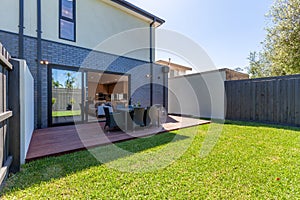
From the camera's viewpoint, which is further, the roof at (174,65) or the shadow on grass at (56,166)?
the roof at (174,65)

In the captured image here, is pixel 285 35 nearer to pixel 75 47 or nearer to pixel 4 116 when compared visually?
pixel 75 47

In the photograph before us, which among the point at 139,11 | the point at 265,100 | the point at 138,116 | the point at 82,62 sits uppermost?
the point at 139,11

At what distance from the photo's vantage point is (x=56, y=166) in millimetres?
2998

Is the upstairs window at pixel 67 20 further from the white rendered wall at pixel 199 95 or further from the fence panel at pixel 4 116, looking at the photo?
the white rendered wall at pixel 199 95

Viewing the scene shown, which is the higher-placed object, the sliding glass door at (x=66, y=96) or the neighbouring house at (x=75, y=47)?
the neighbouring house at (x=75, y=47)

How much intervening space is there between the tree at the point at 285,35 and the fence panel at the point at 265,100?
3.18 m

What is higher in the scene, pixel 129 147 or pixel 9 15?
pixel 9 15

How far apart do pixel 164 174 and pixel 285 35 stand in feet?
34.9

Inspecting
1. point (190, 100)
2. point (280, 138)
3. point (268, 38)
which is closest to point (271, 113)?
point (280, 138)

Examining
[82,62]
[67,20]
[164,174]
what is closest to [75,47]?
[82,62]

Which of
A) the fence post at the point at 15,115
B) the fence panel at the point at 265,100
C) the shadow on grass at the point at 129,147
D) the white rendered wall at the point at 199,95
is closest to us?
the fence post at the point at 15,115

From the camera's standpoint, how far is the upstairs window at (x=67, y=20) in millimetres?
6516

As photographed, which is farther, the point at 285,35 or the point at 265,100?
the point at 285,35

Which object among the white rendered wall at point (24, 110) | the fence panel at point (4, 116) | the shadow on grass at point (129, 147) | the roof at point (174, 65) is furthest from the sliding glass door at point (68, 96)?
the roof at point (174, 65)
